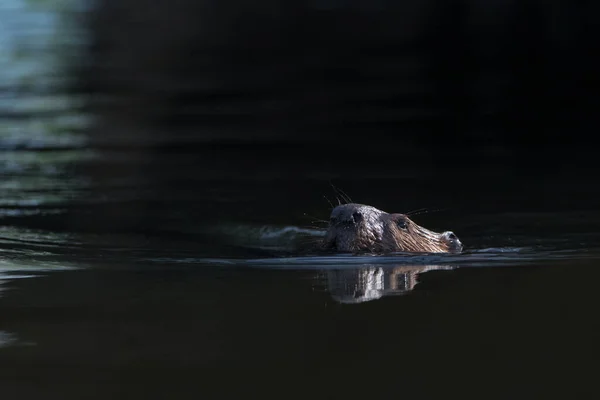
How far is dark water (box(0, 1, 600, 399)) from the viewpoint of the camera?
3787 mm

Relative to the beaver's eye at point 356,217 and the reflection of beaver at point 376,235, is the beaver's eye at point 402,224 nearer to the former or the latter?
the reflection of beaver at point 376,235

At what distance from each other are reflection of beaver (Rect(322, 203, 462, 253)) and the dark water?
0.39 meters

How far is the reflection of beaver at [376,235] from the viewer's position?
756cm

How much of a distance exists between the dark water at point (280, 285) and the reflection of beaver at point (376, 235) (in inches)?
15.4

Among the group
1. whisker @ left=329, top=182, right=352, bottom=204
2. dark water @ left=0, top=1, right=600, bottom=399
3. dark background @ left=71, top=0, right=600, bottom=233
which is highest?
dark background @ left=71, top=0, right=600, bottom=233

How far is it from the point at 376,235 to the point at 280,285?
2.31 m

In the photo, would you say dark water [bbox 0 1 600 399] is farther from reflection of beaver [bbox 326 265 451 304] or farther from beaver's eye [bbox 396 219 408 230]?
beaver's eye [bbox 396 219 408 230]

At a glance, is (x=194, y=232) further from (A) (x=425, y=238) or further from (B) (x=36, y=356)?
(B) (x=36, y=356)

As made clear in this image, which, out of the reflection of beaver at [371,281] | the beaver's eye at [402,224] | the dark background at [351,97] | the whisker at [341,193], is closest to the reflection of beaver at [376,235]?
the beaver's eye at [402,224]

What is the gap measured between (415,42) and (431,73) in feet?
10.2

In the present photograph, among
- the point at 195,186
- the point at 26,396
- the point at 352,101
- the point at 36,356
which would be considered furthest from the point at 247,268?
the point at 352,101

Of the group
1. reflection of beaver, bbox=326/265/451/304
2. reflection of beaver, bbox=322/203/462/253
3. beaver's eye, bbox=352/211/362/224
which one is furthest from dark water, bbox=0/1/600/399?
beaver's eye, bbox=352/211/362/224

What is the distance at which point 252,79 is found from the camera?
19.0 meters

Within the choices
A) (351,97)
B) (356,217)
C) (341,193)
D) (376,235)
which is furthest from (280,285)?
(351,97)
